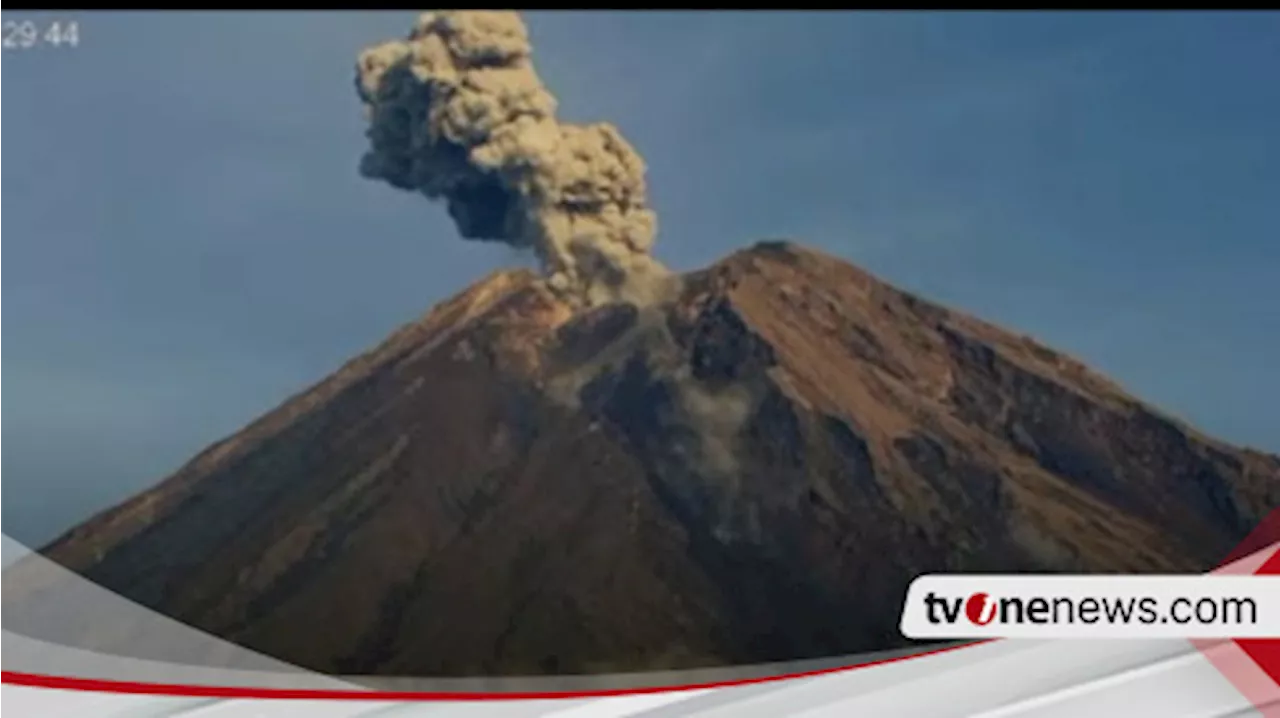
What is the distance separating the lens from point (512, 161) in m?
1.46

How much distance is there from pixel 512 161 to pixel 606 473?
1.17ft

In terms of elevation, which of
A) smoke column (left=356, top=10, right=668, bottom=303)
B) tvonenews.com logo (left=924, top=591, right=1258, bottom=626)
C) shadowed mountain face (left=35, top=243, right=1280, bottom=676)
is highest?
smoke column (left=356, top=10, right=668, bottom=303)

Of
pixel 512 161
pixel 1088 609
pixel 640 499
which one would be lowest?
pixel 1088 609

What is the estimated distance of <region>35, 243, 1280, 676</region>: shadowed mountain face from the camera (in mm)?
1463

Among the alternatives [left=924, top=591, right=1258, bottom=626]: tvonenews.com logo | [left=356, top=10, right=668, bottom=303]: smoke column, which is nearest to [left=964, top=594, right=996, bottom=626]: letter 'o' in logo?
[left=924, top=591, right=1258, bottom=626]: tvonenews.com logo

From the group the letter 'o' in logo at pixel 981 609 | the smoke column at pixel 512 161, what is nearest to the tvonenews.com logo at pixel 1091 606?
the letter 'o' in logo at pixel 981 609

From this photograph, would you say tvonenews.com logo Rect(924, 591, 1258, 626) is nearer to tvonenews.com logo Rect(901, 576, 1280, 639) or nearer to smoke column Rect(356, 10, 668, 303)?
tvonenews.com logo Rect(901, 576, 1280, 639)

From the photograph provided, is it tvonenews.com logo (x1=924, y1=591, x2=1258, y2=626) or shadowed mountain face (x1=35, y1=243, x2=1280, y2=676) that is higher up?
shadowed mountain face (x1=35, y1=243, x2=1280, y2=676)

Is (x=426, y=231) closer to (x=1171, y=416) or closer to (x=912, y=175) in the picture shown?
(x=912, y=175)

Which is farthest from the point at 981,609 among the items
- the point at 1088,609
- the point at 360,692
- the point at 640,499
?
the point at 360,692

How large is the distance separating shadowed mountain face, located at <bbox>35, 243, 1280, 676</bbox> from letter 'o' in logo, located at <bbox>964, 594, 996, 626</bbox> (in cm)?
4

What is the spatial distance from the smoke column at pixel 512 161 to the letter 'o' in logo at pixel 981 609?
488mm

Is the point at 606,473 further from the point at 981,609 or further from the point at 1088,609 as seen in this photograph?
the point at 1088,609

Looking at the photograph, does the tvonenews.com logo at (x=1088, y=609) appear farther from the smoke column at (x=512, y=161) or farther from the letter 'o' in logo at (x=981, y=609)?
the smoke column at (x=512, y=161)
